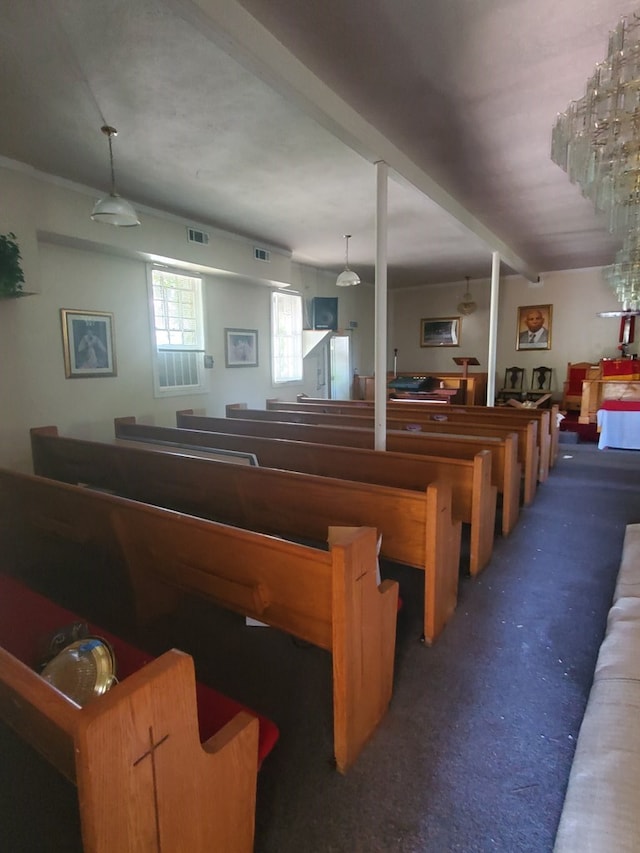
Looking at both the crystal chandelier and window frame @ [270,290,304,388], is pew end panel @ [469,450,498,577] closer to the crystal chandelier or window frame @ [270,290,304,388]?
the crystal chandelier

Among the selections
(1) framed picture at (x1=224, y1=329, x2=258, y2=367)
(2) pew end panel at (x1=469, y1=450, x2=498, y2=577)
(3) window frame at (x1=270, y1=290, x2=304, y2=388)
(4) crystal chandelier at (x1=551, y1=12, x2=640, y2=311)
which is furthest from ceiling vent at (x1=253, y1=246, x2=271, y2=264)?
(2) pew end panel at (x1=469, y1=450, x2=498, y2=577)

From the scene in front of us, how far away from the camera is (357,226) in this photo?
16.7 feet

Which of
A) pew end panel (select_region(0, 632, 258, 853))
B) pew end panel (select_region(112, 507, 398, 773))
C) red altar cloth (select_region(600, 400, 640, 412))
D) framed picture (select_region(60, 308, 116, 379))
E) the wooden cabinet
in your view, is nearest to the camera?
pew end panel (select_region(0, 632, 258, 853))

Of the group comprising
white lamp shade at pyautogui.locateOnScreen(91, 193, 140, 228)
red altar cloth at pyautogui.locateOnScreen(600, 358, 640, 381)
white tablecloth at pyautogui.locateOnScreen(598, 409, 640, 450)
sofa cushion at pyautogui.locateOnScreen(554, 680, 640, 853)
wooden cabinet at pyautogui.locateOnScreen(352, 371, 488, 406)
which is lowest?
sofa cushion at pyautogui.locateOnScreen(554, 680, 640, 853)

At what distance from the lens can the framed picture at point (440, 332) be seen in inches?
376

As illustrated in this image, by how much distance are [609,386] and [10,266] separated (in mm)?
7471

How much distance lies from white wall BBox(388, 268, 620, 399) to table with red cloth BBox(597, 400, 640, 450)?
2780mm

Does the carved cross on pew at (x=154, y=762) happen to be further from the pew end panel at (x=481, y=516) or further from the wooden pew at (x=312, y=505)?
the pew end panel at (x=481, y=516)

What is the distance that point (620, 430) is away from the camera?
575 centimetres

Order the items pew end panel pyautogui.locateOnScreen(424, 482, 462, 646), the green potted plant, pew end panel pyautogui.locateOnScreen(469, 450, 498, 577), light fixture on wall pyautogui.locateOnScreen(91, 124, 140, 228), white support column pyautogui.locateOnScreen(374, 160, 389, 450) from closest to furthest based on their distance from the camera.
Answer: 1. pew end panel pyautogui.locateOnScreen(424, 482, 462, 646)
2. pew end panel pyautogui.locateOnScreen(469, 450, 498, 577)
3. light fixture on wall pyautogui.locateOnScreen(91, 124, 140, 228)
4. the green potted plant
5. white support column pyautogui.locateOnScreen(374, 160, 389, 450)

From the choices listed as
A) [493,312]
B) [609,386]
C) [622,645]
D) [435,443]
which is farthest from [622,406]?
[622,645]

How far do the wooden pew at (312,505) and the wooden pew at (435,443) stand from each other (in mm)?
873

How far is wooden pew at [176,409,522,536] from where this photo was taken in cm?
286

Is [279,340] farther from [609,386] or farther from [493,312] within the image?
[609,386]
